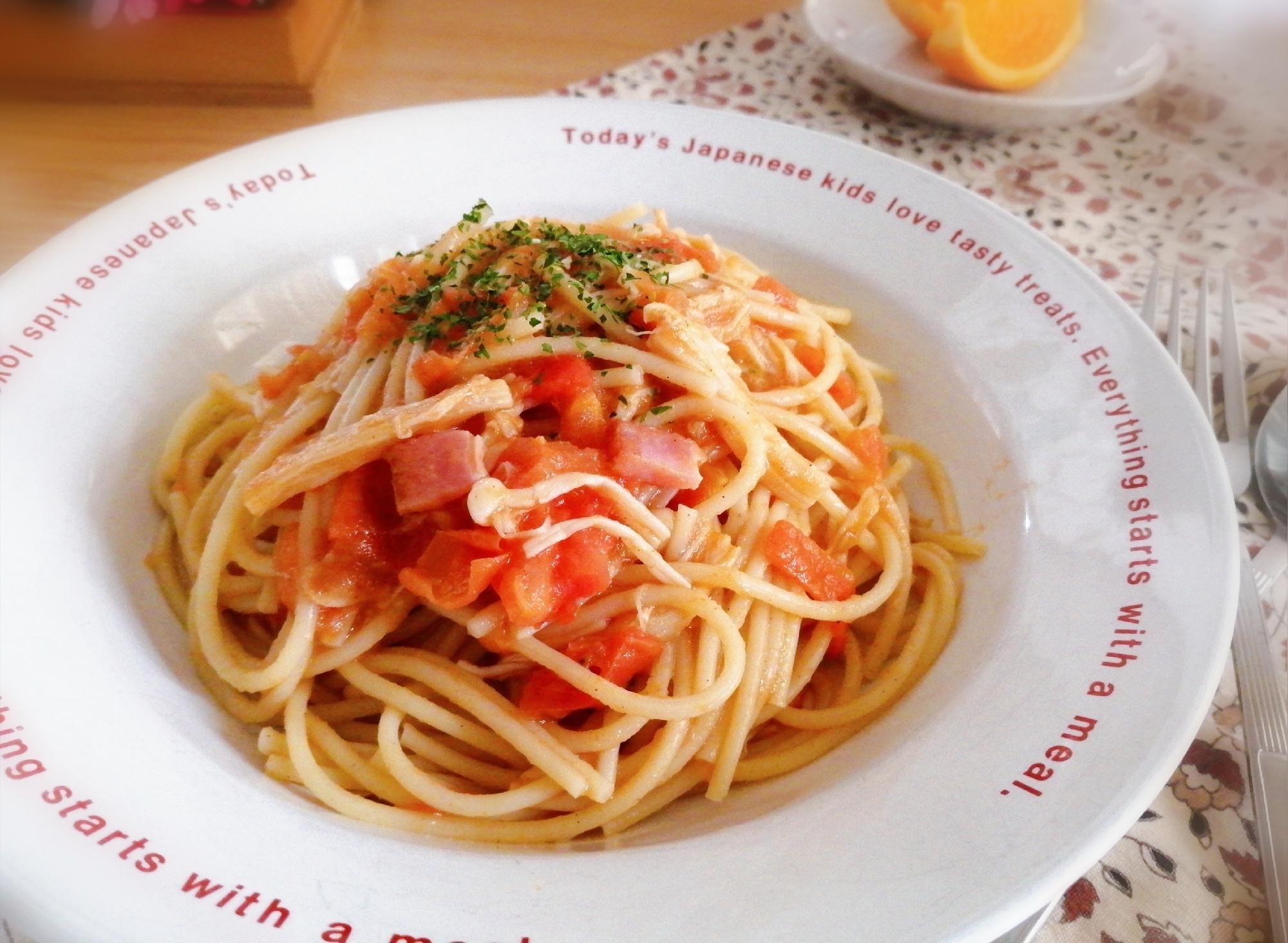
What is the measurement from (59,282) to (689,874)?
8.29 ft

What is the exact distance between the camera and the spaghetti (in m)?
2.48

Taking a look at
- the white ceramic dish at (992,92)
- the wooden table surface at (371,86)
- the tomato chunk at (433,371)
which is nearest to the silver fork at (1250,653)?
the white ceramic dish at (992,92)

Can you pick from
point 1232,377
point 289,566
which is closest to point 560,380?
point 289,566

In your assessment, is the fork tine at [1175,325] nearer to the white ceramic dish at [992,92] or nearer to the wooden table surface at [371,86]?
the white ceramic dish at [992,92]

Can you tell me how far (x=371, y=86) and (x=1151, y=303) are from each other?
3837 mm

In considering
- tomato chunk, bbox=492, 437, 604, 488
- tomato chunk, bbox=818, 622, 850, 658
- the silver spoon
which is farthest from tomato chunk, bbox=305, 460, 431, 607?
the silver spoon

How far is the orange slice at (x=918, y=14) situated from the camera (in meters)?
4.54

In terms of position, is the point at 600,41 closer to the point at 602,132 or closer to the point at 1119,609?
the point at 602,132

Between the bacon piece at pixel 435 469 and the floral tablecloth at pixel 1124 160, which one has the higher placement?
the bacon piece at pixel 435 469

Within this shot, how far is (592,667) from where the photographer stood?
8.43 feet

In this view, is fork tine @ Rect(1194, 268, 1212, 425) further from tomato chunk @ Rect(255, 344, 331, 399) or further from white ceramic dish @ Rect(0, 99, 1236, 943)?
tomato chunk @ Rect(255, 344, 331, 399)

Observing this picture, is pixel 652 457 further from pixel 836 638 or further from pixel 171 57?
pixel 171 57

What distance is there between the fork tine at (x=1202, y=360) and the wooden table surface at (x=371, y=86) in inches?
123

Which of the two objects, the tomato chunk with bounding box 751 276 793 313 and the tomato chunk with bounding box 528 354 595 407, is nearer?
the tomato chunk with bounding box 528 354 595 407
